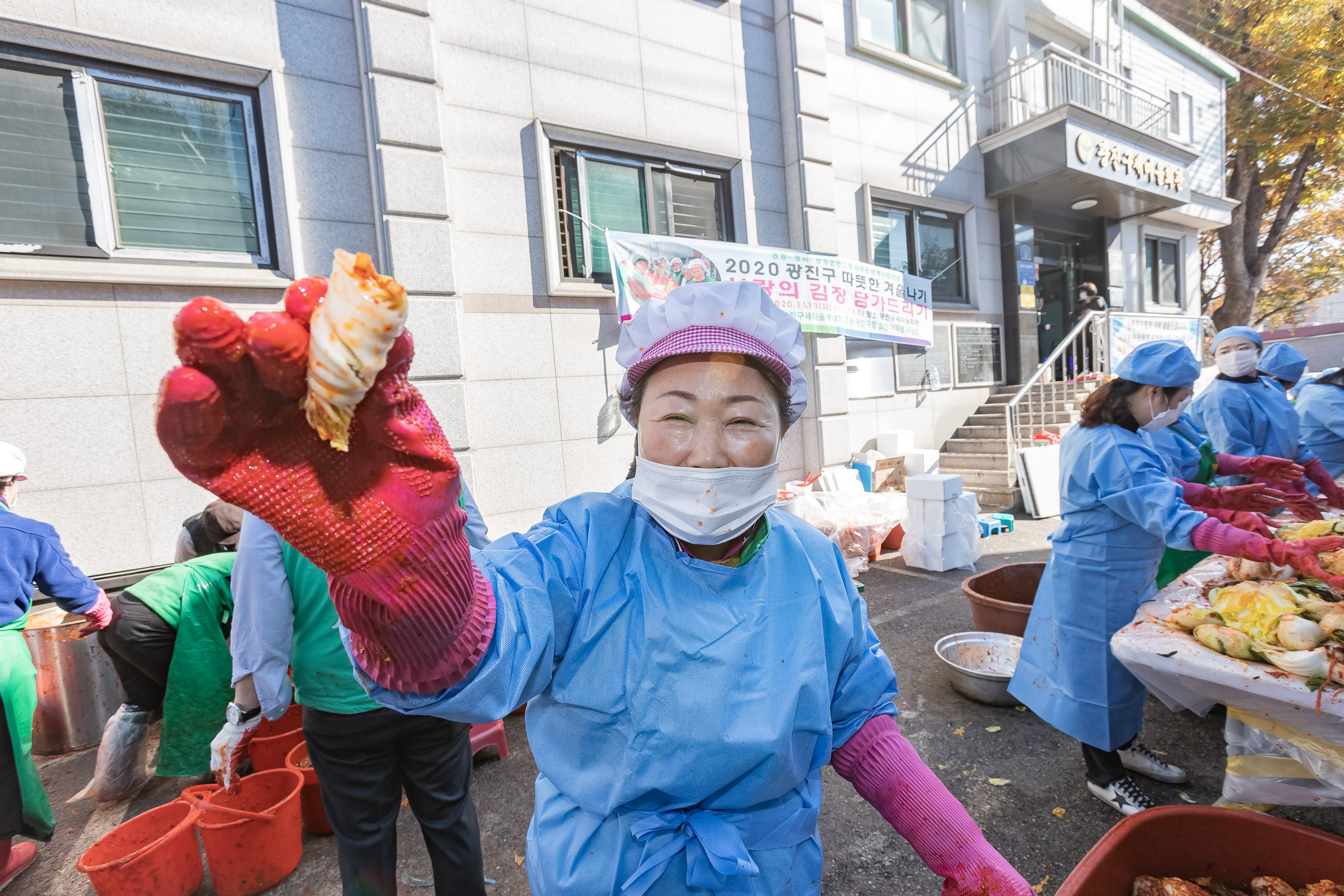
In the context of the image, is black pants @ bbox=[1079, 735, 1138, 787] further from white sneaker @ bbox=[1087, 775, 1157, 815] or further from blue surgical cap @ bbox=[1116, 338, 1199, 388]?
blue surgical cap @ bbox=[1116, 338, 1199, 388]

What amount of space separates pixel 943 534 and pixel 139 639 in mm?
6372

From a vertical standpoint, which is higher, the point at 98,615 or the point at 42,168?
the point at 42,168

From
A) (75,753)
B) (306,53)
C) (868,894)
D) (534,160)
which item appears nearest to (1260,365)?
(868,894)

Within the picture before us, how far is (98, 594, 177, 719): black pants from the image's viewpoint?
115 inches

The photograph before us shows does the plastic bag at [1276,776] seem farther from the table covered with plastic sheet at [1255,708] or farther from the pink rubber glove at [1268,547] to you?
the pink rubber glove at [1268,547]

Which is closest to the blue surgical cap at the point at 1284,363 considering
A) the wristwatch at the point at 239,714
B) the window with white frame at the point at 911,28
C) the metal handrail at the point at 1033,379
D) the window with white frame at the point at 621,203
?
the metal handrail at the point at 1033,379

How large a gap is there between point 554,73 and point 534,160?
1029mm

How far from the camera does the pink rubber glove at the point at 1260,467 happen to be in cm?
368

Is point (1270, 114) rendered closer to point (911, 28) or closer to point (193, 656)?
point (911, 28)

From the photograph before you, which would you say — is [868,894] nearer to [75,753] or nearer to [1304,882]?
[1304,882]

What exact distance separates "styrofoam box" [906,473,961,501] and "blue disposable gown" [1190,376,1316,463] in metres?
2.07

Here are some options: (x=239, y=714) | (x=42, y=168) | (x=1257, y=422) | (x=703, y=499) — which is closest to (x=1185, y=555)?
(x=1257, y=422)

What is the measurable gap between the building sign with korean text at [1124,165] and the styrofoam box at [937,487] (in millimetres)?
6708

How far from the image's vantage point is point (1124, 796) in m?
2.61
